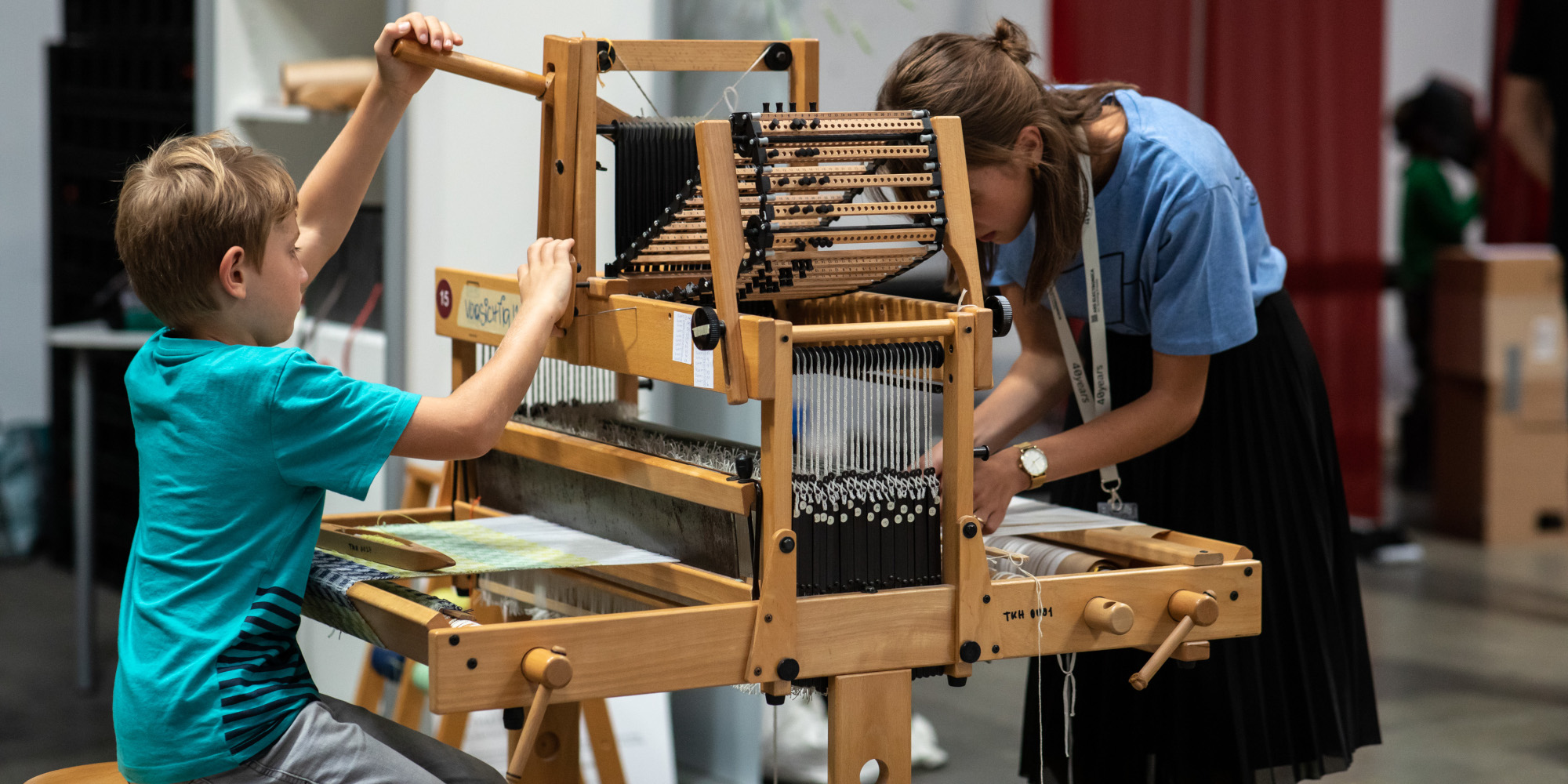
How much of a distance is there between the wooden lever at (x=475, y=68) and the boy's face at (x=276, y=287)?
0.93 ft

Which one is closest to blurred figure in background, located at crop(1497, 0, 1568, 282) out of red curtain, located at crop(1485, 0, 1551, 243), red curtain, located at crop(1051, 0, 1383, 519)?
red curtain, located at crop(1051, 0, 1383, 519)

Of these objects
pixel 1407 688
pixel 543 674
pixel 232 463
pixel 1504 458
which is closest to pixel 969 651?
pixel 543 674

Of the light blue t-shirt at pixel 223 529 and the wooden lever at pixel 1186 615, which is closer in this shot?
the light blue t-shirt at pixel 223 529

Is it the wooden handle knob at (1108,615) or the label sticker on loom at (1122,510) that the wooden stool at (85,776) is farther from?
the label sticker on loom at (1122,510)

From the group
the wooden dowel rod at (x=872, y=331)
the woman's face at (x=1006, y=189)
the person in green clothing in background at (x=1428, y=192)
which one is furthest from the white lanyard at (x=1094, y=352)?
the person in green clothing in background at (x=1428, y=192)

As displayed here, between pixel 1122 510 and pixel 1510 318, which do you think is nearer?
pixel 1122 510

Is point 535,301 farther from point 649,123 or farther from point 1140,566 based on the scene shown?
point 1140,566

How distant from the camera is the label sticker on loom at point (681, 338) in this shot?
5.25 ft

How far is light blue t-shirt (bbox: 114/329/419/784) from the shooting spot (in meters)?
1.50

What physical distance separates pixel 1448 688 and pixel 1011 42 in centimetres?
269

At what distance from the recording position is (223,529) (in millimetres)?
1529

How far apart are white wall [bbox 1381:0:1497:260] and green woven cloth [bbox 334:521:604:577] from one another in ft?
21.0

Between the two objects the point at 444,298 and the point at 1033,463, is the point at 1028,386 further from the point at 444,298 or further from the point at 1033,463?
the point at 444,298

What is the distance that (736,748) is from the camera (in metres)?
3.03
